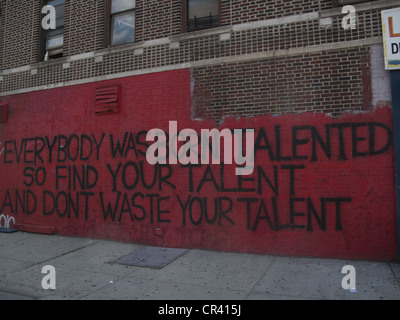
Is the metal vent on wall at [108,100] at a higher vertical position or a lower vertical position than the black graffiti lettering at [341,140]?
higher

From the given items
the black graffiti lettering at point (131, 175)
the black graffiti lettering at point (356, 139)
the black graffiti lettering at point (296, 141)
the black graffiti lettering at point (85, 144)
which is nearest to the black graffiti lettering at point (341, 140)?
the black graffiti lettering at point (356, 139)

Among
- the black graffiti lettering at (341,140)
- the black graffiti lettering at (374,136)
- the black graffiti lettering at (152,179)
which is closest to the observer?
the black graffiti lettering at (374,136)

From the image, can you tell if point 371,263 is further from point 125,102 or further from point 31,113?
point 31,113

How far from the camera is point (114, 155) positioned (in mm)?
7449

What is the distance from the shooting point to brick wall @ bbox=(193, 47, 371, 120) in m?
5.71

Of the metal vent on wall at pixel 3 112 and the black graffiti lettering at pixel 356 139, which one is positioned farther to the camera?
the metal vent on wall at pixel 3 112

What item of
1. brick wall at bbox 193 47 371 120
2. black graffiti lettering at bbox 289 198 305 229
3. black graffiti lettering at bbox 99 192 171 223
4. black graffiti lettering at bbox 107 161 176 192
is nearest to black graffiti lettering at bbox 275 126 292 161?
brick wall at bbox 193 47 371 120

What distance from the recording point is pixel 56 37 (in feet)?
29.3

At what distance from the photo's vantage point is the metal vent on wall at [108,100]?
7480mm

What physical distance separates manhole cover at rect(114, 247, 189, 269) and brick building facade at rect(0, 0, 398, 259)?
30 centimetres

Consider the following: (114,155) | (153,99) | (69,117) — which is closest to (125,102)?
(153,99)

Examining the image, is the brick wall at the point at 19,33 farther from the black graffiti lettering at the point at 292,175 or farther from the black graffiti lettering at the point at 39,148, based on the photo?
the black graffiti lettering at the point at 292,175

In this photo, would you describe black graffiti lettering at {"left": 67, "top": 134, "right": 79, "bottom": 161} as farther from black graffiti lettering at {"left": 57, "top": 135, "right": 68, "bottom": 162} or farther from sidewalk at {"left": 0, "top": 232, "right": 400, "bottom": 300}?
sidewalk at {"left": 0, "top": 232, "right": 400, "bottom": 300}

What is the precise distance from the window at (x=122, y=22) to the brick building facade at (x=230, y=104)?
34mm
